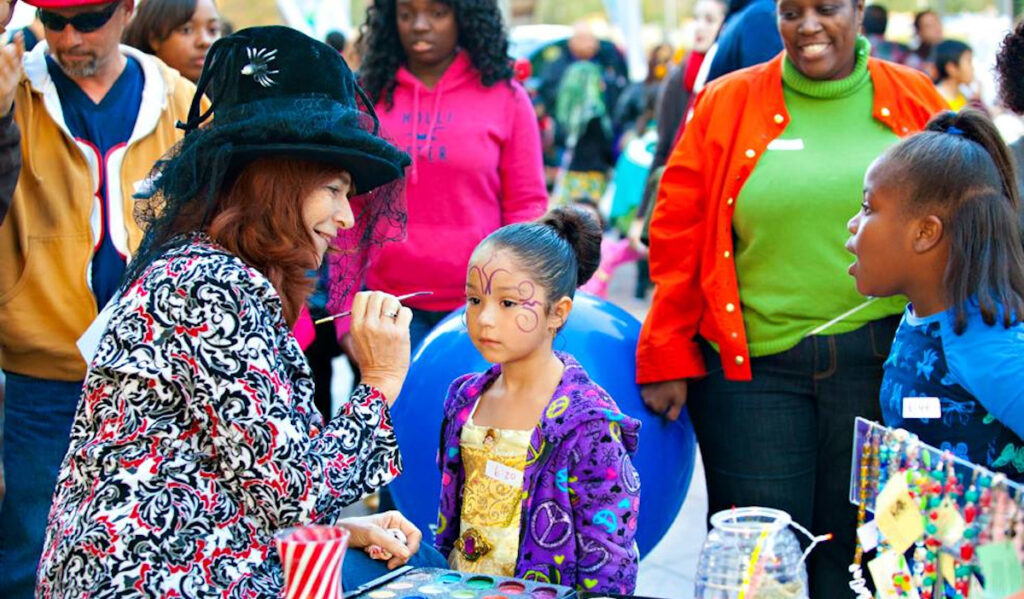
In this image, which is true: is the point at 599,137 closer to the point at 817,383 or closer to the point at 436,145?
the point at 436,145

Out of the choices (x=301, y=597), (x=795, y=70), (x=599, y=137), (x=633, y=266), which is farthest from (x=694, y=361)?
(x=633, y=266)

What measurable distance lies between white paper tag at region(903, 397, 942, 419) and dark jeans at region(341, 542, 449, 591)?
1.10m

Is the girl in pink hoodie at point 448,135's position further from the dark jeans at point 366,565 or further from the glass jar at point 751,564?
the glass jar at point 751,564

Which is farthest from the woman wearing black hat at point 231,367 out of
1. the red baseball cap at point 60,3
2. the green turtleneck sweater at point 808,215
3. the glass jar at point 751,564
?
the green turtleneck sweater at point 808,215

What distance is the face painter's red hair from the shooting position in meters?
2.42

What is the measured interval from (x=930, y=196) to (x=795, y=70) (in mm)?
736

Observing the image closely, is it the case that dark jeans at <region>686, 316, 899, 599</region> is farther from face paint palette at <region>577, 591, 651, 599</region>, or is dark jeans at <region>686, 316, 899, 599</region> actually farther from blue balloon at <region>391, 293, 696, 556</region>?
face paint palette at <region>577, 591, 651, 599</region>

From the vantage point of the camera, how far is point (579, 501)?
2.85m

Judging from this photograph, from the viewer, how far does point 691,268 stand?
11.1 feet

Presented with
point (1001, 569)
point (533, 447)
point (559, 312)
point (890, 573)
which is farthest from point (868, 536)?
point (559, 312)

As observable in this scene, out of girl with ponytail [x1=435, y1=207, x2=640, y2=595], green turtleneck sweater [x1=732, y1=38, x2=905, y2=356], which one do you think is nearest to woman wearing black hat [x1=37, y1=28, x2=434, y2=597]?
girl with ponytail [x1=435, y1=207, x2=640, y2=595]

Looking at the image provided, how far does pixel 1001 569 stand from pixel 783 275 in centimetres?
150

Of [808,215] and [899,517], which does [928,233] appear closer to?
[808,215]

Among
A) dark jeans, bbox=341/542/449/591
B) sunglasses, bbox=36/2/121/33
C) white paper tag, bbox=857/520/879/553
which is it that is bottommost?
dark jeans, bbox=341/542/449/591
